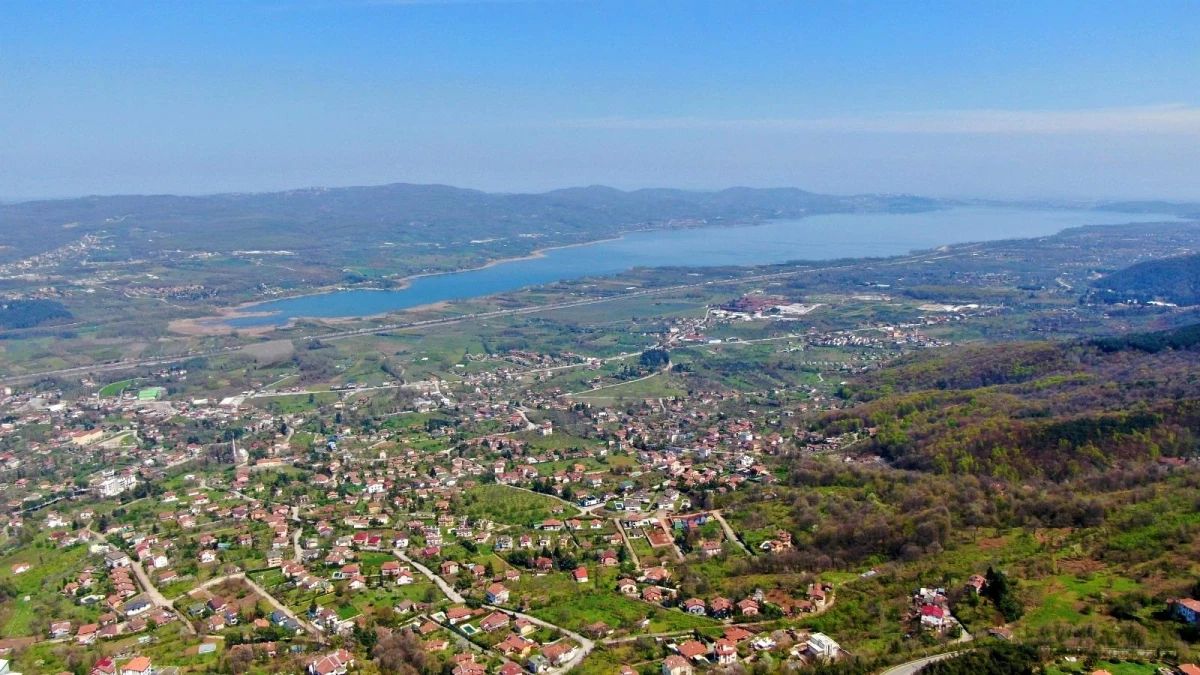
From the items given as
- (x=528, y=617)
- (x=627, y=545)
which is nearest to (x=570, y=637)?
(x=528, y=617)

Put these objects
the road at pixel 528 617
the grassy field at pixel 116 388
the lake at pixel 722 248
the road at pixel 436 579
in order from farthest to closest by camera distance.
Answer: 1. the lake at pixel 722 248
2. the grassy field at pixel 116 388
3. the road at pixel 436 579
4. the road at pixel 528 617

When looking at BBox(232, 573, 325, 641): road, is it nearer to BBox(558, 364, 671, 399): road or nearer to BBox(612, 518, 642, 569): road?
BBox(612, 518, 642, 569): road

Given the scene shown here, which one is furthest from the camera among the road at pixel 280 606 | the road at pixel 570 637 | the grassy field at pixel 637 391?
the grassy field at pixel 637 391

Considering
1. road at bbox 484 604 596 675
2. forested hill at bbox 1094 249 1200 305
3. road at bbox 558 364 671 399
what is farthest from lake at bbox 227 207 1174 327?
road at bbox 484 604 596 675

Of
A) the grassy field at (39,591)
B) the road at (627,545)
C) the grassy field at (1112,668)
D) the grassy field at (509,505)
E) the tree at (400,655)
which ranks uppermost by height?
the grassy field at (1112,668)

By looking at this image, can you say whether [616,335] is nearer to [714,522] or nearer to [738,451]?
[738,451]

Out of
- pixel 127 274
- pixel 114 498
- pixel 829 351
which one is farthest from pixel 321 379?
pixel 127 274

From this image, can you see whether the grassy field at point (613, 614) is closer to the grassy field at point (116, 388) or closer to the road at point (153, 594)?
the road at point (153, 594)

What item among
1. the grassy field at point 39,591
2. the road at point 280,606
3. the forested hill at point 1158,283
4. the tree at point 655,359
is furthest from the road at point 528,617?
the forested hill at point 1158,283
